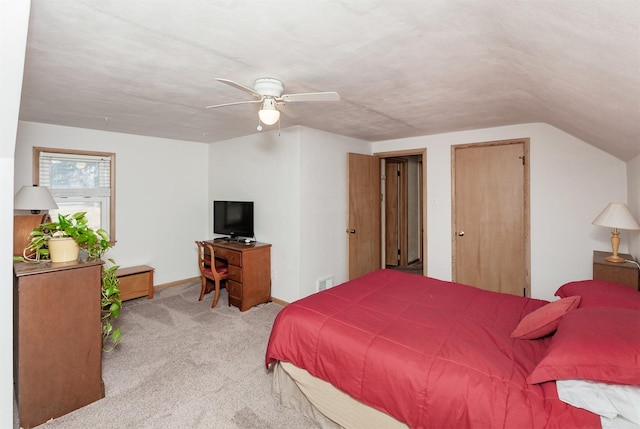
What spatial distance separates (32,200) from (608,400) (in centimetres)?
447

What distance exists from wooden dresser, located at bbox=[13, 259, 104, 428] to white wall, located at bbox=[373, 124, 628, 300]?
4320 mm

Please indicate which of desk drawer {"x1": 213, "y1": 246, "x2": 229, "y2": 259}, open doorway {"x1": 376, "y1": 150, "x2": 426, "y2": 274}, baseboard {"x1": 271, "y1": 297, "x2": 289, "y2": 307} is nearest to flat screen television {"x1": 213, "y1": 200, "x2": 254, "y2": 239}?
desk drawer {"x1": 213, "y1": 246, "x2": 229, "y2": 259}

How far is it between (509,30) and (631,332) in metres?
1.42

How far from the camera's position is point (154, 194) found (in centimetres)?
459

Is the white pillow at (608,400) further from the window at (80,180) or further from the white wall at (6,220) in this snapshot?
the window at (80,180)

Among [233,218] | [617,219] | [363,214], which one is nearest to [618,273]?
[617,219]

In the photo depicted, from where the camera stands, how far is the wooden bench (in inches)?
158

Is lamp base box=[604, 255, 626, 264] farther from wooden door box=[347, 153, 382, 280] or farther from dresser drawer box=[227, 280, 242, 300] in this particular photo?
dresser drawer box=[227, 280, 242, 300]

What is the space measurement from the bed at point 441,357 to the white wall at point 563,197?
157 centimetres

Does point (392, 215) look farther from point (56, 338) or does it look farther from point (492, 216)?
point (56, 338)

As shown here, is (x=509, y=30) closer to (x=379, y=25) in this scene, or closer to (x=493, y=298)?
(x=379, y=25)

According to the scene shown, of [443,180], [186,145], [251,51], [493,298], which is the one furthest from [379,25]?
[186,145]

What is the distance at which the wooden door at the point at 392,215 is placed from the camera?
19.6 ft

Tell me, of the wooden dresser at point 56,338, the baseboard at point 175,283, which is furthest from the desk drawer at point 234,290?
the wooden dresser at point 56,338
